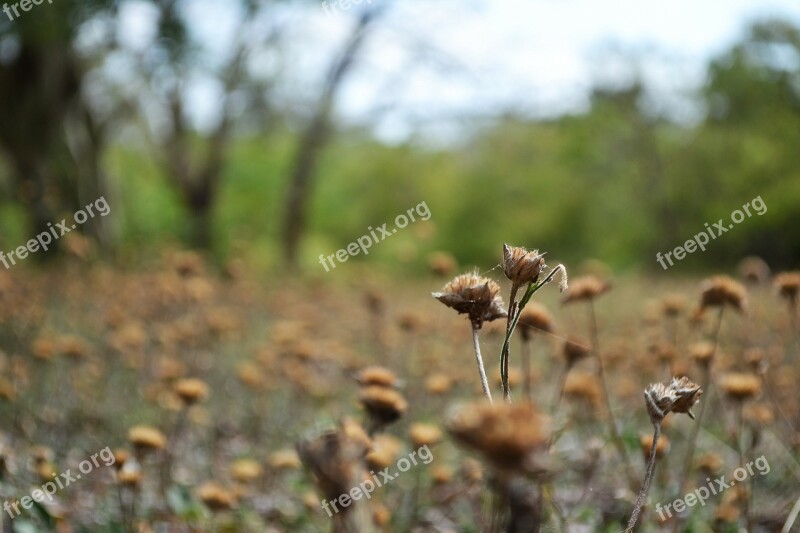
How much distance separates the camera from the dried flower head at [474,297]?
1.18 m

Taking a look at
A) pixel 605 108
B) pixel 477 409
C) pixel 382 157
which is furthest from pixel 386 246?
pixel 477 409

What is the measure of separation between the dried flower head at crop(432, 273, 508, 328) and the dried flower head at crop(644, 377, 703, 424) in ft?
0.92

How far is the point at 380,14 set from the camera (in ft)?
51.4

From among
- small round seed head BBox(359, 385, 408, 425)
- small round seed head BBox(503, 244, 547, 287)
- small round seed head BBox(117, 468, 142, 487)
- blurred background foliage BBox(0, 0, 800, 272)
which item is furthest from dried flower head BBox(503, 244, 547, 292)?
blurred background foliage BBox(0, 0, 800, 272)

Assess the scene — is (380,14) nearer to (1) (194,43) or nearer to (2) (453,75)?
(2) (453,75)

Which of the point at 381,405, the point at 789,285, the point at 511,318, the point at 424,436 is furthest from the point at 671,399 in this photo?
the point at 789,285

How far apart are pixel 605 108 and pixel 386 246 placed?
9.20 m

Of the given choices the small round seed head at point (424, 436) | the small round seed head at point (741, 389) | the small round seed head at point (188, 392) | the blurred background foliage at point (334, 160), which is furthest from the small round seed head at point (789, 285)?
the blurred background foliage at point (334, 160)

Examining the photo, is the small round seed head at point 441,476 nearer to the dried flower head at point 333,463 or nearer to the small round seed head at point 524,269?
the small round seed head at point 524,269

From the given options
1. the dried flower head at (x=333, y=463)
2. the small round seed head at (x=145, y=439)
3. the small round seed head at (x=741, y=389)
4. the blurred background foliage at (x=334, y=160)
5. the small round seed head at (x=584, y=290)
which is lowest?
the dried flower head at (x=333, y=463)

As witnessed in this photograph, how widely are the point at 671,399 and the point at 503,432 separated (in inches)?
26.5

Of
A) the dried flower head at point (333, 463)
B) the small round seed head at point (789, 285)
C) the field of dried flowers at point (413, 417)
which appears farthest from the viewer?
the small round seed head at point (789, 285)

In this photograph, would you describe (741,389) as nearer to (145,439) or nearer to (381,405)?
(381,405)

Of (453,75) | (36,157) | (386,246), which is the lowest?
(36,157)
